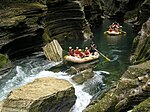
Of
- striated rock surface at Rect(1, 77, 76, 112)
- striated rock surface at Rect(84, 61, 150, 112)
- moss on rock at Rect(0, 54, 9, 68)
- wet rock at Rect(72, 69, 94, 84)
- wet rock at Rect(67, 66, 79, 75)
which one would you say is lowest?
wet rock at Rect(67, 66, 79, 75)

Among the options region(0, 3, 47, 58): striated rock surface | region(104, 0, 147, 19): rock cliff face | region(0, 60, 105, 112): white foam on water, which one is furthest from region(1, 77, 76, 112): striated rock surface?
region(104, 0, 147, 19): rock cliff face

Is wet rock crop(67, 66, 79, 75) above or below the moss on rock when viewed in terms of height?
below

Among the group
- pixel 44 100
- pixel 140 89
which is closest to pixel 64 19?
pixel 44 100

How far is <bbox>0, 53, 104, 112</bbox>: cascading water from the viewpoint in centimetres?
1407

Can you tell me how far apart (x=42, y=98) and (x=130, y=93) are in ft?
11.0

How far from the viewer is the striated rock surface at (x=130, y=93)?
26.4 feet

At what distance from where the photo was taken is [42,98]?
10.4 metres

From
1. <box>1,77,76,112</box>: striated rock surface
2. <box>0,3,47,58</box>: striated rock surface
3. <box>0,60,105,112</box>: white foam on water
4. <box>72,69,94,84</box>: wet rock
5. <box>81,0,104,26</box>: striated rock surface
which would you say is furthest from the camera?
<box>81,0,104,26</box>: striated rock surface

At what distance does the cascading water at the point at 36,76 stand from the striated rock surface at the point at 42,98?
107 centimetres

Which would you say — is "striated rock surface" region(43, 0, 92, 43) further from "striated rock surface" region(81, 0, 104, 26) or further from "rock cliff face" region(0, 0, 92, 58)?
"striated rock surface" region(81, 0, 104, 26)

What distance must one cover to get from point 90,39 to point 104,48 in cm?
609

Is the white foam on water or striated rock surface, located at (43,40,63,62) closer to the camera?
the white foam on water

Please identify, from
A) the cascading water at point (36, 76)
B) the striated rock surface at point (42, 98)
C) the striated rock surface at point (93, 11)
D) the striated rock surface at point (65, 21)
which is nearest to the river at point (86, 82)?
the cascading water at point (36, 76)

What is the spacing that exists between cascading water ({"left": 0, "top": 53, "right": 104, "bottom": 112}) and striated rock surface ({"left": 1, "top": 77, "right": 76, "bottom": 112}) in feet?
3.52
